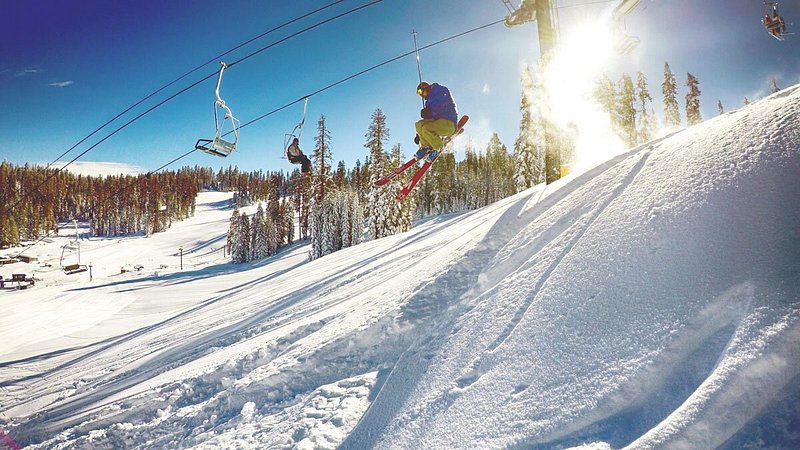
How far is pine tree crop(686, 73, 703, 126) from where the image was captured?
3981 centimetres

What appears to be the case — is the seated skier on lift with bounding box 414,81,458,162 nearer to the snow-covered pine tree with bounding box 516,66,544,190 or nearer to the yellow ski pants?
the yellow ski pants

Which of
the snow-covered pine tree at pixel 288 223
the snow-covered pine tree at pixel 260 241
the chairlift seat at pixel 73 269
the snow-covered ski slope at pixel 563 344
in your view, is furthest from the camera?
the snow-covered pine tree at pixel 288 223

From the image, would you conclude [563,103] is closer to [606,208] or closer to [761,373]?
[606,208]

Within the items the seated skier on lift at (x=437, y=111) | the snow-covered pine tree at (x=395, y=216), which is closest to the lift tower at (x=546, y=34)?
the seated skier on lift at (x=437, y=111)

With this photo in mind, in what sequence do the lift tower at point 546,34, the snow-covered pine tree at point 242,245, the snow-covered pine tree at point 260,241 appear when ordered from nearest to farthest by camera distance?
the lift tower at point 546,34
the snow-covered pine tree at point 260,241
the snow-covered pine tree at point 242,245

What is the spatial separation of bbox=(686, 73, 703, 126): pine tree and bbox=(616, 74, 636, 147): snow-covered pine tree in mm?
6918

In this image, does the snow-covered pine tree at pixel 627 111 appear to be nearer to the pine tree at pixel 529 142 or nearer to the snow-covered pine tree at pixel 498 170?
the pine tree at pixel 529 142

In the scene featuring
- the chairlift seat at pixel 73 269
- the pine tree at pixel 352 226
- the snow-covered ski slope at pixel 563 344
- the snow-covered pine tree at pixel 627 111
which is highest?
the snow-covered pine tree at pixel 627 111

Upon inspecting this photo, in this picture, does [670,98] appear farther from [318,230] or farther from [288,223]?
[288,223]

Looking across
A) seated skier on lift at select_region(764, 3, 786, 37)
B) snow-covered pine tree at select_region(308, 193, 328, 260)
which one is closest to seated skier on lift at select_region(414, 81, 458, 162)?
seated skier on lift at select_region(764, 3, 786, 37)

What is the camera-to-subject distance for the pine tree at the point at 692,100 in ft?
131

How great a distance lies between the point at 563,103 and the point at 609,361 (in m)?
7.10

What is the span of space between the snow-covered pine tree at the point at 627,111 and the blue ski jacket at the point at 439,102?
3552cm

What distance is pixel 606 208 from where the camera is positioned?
3.80 meters
